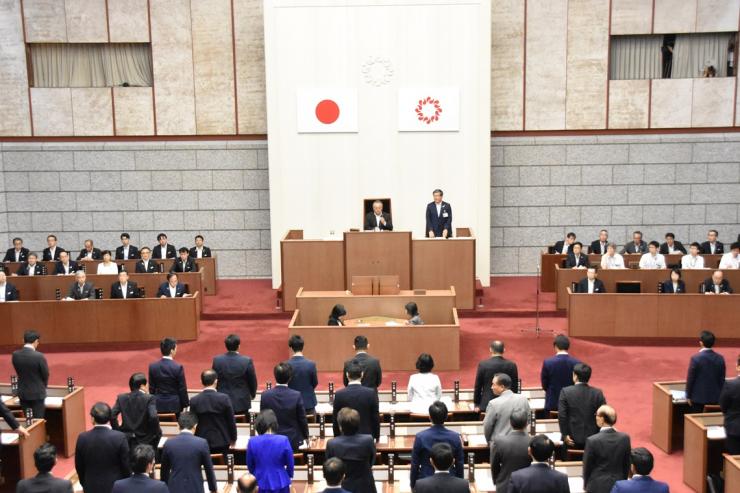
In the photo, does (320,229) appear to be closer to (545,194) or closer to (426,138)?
(426,138)

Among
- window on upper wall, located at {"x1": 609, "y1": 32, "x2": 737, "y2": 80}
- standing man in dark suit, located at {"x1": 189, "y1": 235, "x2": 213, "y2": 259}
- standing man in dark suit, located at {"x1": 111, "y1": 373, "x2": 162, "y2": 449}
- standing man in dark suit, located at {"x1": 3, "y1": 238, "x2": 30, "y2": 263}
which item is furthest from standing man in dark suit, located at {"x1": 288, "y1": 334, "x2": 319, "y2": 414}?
window on upper wall, located at {"x1": 609, "y1": 32, "x2": 737, "y2": 80}

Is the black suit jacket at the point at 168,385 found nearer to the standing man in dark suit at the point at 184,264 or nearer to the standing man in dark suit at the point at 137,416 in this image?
the standing man in dark suit at the point at 137,416

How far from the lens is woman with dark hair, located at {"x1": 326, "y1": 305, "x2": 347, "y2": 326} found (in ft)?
29.9

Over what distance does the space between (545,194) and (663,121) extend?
7.73ft

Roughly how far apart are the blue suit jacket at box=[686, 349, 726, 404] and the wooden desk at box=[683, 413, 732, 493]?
0.39 metres

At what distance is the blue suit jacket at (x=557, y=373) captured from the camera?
22.2ft

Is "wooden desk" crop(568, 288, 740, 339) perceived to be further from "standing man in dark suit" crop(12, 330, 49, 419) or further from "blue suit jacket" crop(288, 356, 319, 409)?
"standing man in dark suit" crop(12, 330, 49, 419)

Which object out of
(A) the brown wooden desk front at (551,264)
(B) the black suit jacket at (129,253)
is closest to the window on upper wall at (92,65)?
(B) the black suit jacket at (129,253)

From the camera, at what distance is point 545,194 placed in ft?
46.6

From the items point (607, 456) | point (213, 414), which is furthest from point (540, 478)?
point (213, 414)

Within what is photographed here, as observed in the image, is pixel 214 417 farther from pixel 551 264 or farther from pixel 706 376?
pixel 551 264

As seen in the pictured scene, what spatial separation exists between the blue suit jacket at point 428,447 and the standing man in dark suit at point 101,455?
77.6 inches

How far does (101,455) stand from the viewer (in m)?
5.39

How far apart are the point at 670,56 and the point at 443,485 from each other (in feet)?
37.8
